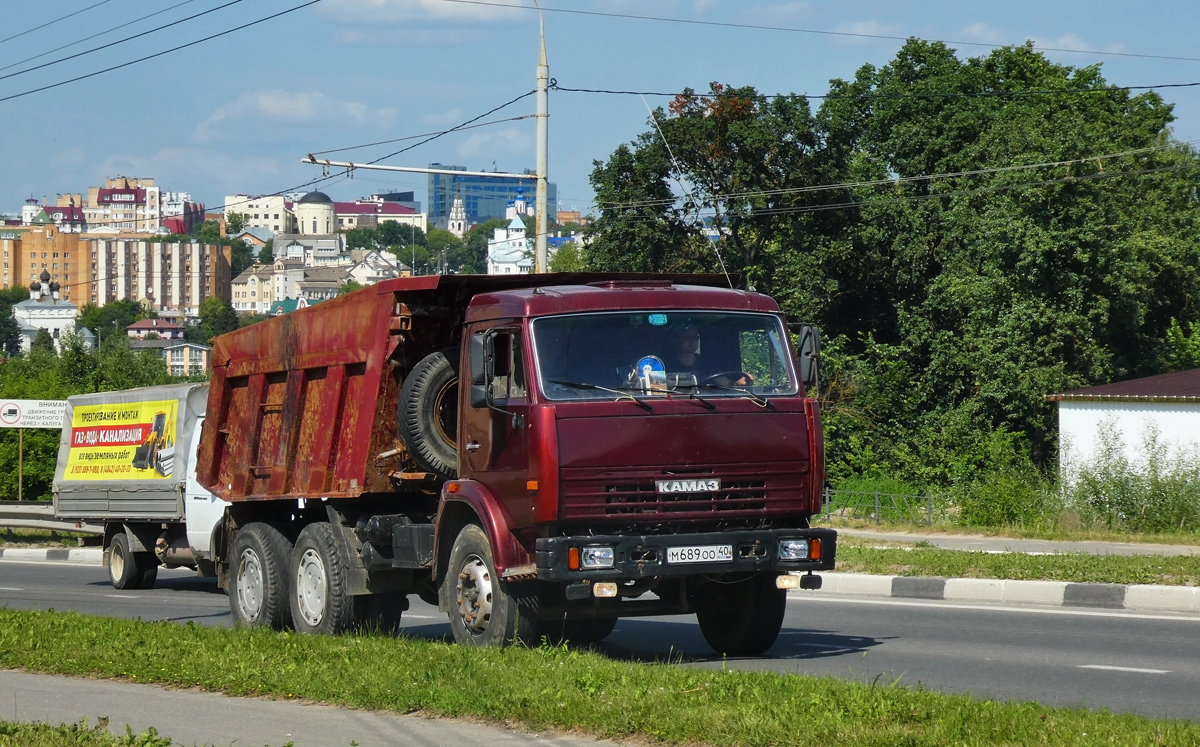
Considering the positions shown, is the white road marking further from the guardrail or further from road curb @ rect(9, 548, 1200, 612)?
the guardrail

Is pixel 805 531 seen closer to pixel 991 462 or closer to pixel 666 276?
pixel 666 276

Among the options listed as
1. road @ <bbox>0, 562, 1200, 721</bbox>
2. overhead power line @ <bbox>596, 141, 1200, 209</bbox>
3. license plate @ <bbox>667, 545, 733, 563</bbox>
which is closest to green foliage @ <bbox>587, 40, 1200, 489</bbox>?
overhead power line @ <bbox>596, 141, 1200, 209</bbox>

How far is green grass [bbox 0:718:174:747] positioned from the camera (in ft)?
21.5

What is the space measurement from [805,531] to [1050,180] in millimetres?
33281

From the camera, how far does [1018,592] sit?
47.8 ft

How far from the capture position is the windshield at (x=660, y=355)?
9.02 m

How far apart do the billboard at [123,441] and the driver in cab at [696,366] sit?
1173 cm

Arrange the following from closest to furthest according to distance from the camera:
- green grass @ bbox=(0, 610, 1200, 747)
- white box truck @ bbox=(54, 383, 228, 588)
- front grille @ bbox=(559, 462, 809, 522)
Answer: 1. green grass @ bbox=(0, 610, 1200, 747)
2. front grille @ bbox=(559, 462, 809, 522)
3. white box truck @ bbox=(54, 383, 228, 588)

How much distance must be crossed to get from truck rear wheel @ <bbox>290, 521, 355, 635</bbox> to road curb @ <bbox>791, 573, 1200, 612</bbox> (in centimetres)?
627

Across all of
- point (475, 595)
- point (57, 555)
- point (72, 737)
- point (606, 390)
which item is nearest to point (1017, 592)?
point (475, 595)

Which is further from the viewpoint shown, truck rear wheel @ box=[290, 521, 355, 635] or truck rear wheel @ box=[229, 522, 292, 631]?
truck rear wheel @ box=[229, 522, 292, 631]

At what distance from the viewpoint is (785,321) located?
9.72 metres

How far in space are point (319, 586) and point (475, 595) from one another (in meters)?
2.30

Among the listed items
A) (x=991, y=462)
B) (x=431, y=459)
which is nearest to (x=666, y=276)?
(x=431, y=459)
